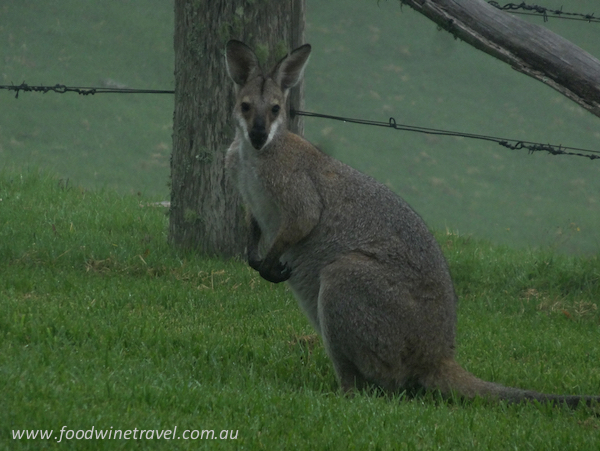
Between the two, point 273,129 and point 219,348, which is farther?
point 273,129

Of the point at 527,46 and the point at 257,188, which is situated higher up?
the point at 527,46

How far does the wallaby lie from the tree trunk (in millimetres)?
2365

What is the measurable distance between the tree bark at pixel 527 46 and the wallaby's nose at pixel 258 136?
2.51 metres

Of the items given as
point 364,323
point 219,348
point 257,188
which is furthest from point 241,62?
point 364,323

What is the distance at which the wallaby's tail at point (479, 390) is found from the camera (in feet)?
15.7

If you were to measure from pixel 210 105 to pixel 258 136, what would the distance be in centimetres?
294

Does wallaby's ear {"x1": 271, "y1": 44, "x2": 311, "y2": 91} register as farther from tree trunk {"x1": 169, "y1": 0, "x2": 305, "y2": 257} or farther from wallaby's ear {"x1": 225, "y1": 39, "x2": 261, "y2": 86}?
Answer: tree trunk {"x1": 169, "y1": 0, "x2": 305, "y2": 257}

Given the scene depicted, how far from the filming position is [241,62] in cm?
593

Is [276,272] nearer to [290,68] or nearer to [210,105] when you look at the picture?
[290,68]

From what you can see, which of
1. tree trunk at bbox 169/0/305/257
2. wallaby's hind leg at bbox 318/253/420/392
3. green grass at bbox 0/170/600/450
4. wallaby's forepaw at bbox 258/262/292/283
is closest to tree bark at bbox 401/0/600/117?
tree trunk at bbox 169/0/305/257

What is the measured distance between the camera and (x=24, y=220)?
919 centimetres

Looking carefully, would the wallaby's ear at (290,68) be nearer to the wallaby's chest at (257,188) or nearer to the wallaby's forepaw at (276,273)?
the wallaby's chest at (257,188)

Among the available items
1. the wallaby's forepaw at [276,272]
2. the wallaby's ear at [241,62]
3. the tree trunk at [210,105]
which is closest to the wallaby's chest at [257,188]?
the wallaby's forepaw at [276,272]

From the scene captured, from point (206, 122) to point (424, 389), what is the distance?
4203mm
